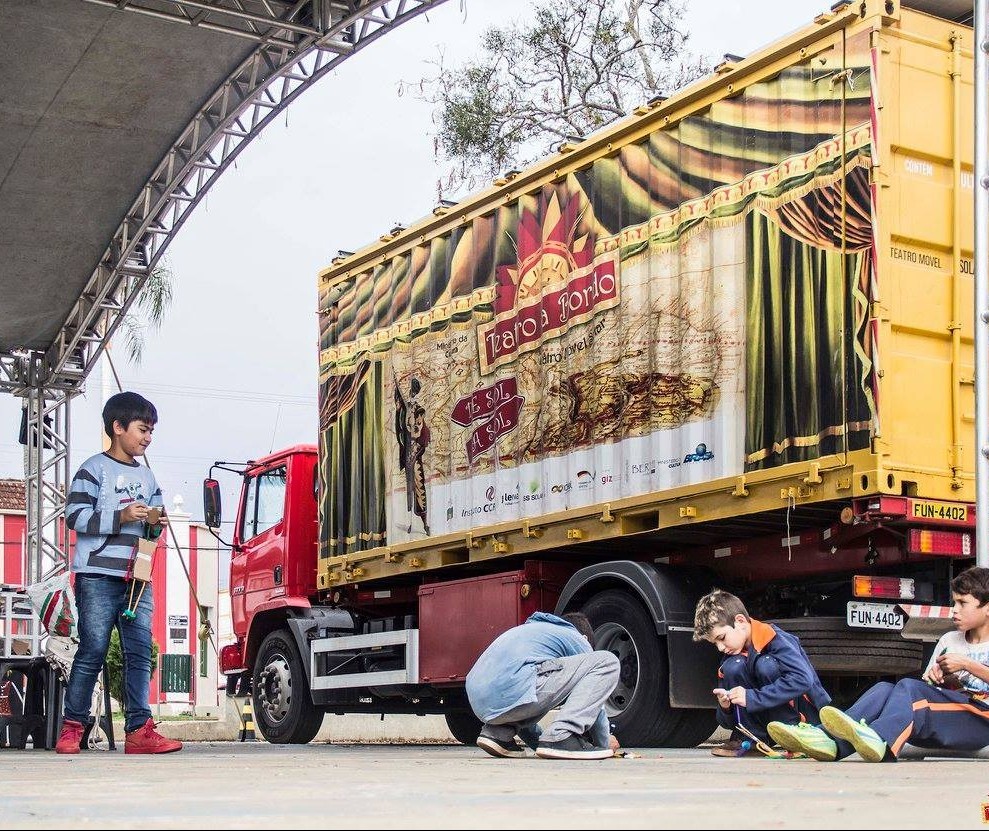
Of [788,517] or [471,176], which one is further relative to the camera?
[471,176]

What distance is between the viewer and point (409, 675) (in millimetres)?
11438

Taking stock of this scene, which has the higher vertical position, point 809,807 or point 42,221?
point 42,221

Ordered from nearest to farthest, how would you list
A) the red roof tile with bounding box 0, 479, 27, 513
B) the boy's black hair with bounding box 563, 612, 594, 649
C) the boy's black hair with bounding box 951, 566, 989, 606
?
the boy's black hair with bounding box 951, 566, 989, 606 → the boy's black hair with bounding box 563, 612, 594, 649 → the red roof tile with bounding box 0, 479, 27, 513

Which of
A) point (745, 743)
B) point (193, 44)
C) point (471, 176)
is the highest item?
point (471, 176)

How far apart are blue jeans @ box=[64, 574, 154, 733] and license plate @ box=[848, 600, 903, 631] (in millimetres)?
3721

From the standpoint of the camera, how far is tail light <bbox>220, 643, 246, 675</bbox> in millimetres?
13641

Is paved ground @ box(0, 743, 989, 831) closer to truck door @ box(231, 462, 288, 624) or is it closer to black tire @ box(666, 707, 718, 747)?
black tire @ box(666, 707, 718, 747)

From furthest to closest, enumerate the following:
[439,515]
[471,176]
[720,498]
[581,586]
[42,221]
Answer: [471,176], [42,221], [439,515], [581,586], [720,498]

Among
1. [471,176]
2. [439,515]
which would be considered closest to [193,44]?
[439,515]

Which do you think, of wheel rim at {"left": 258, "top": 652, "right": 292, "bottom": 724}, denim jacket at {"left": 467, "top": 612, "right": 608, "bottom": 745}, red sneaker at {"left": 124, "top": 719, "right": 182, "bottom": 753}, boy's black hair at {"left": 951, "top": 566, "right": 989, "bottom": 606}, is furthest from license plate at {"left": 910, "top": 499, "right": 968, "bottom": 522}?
wheel rim at {"left": 258, "top": 652, "right": 292, "bottom": 724}

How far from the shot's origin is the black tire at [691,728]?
8.94 m

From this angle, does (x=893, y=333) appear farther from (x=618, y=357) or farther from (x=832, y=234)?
(x=618, y=357)

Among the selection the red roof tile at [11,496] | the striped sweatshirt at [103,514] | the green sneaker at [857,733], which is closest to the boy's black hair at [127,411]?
the striped sweatshirt at [103,514]

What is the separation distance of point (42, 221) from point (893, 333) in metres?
9.28
